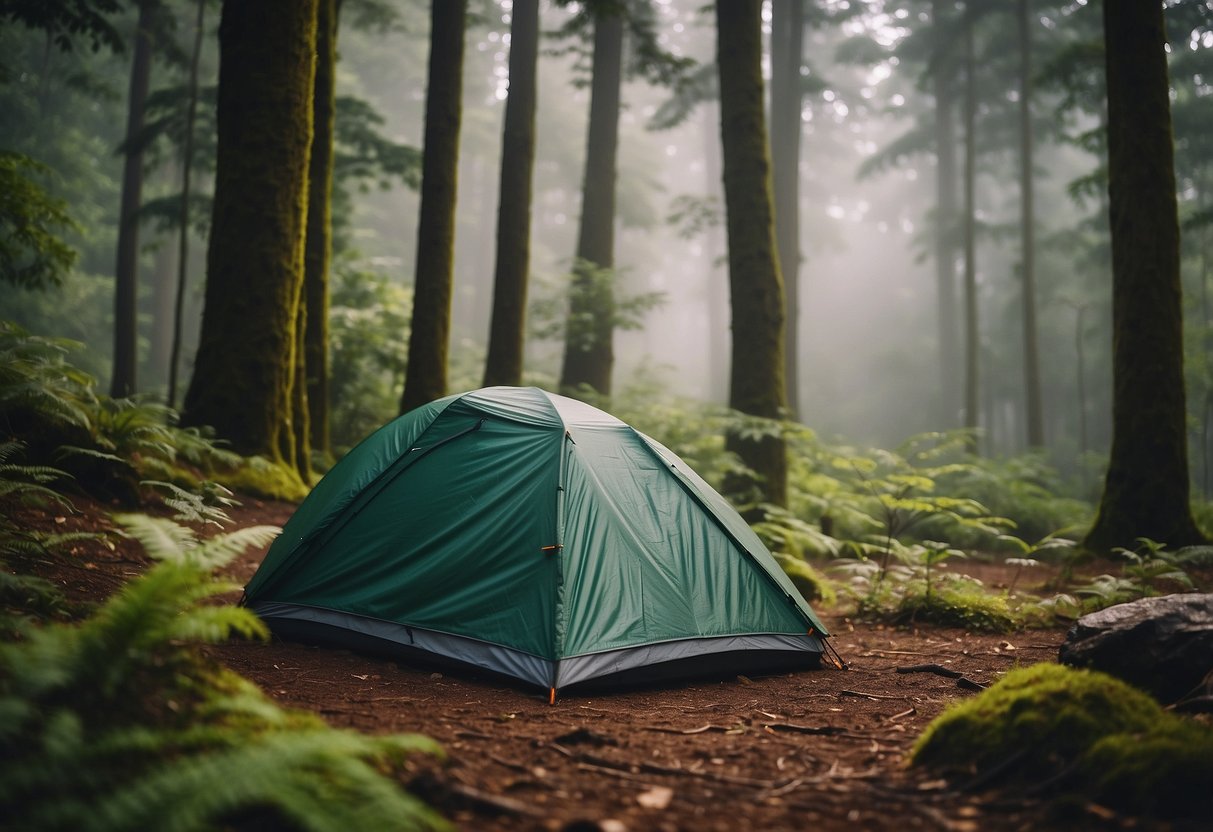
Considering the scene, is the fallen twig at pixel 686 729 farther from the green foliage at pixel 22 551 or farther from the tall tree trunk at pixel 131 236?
the tall tree trunk at pixel 131 236

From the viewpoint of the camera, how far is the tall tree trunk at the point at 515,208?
11375mm

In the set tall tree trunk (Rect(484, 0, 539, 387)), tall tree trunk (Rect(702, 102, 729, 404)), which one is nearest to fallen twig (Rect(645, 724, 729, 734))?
tall tree trunk (Rect(484, 0, 539, 387))

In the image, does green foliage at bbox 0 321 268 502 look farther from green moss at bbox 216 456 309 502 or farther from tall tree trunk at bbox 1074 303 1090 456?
tall tree trunk at bbox 1074 303 1090 456

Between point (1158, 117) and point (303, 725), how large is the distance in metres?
9.52

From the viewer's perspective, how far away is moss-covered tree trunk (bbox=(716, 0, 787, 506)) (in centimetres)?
869

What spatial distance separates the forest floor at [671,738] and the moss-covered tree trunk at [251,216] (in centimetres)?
209

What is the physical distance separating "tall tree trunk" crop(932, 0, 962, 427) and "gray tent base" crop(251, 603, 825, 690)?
25718mm

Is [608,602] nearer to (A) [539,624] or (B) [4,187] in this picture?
(A) [539,624]

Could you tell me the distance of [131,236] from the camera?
16906mm

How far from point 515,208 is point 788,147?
413 inches

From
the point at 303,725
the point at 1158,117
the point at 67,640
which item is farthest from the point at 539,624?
the point at 1158,117

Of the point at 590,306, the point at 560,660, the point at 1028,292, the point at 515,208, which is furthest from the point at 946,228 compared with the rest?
the point at 560,660

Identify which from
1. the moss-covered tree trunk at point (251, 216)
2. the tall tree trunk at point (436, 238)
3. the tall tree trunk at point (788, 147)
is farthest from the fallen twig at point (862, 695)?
the tall tree trunk at point (788, 147)

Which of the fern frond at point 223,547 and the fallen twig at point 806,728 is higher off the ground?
the fern frond at point 223,547
